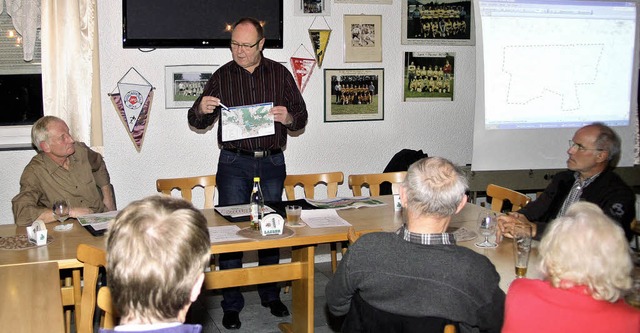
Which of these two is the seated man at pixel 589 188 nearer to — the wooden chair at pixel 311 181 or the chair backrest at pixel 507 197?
the chair backrest at pixel 507 197

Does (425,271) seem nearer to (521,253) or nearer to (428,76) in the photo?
(521,253)

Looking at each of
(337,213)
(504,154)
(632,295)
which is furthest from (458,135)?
(632,295)

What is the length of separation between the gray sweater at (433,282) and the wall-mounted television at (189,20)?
314cm

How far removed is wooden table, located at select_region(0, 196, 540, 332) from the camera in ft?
10.2

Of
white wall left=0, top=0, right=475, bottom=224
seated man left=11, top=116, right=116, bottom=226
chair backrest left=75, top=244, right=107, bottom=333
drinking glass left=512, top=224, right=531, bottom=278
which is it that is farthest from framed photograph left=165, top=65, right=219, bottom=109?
drinking glass left=512, top=224, right=531, bottom=278

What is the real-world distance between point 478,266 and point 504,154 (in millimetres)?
3283

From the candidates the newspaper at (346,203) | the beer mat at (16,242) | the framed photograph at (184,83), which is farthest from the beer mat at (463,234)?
the framed photograph at (184,83)

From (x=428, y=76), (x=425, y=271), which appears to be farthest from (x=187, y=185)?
(x=425, y=271)

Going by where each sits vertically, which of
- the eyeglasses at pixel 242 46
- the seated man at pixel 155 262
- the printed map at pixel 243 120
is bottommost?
the seated man at pixel 155 262

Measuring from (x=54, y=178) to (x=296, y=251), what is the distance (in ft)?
4.70

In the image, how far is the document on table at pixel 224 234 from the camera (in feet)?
11.1

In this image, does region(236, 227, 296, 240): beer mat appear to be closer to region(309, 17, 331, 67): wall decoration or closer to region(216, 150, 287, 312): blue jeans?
region(216, 150, 287, 312): blue jeans

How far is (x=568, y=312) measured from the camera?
6.64 ft

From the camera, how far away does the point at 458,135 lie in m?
6.03
